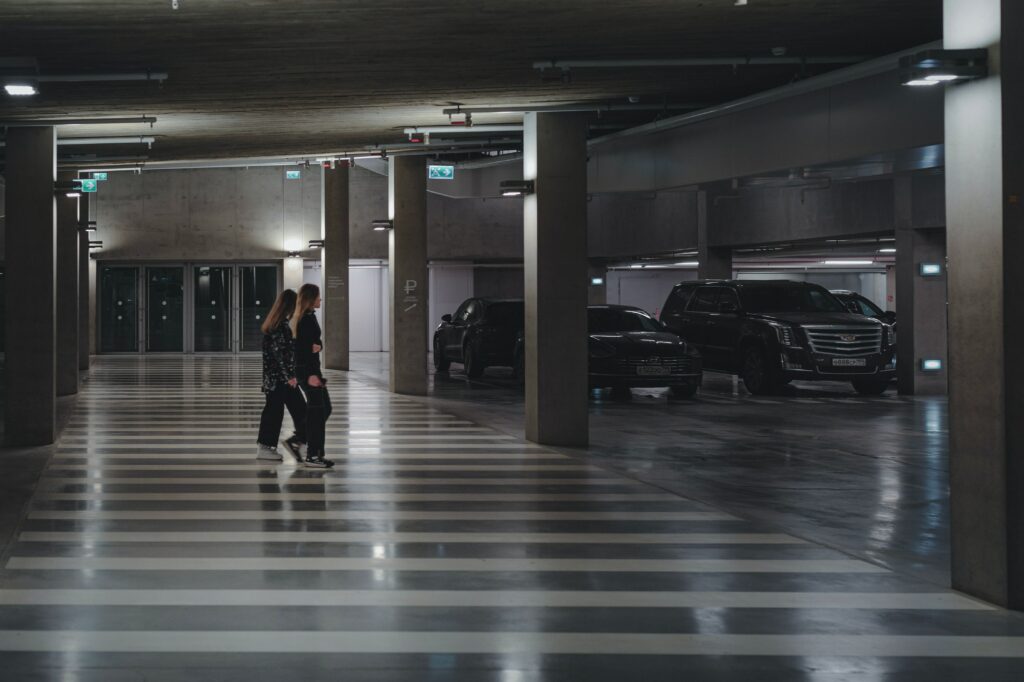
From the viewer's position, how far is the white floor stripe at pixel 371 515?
9.22 m

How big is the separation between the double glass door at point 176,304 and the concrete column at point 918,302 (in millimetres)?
24587

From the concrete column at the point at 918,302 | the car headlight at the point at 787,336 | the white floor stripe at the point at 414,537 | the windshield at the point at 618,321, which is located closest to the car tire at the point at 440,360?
the windshield at the point at 618,321

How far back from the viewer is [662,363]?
20.9m

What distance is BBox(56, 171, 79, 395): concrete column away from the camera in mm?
22641

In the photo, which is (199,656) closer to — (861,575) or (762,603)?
(762,603)

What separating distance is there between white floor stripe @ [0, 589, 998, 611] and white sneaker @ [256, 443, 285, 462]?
19.1ft

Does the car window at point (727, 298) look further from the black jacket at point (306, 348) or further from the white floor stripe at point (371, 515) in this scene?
the white floor stripe at point (371, 515)

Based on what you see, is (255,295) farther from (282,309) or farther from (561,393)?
(282,309)

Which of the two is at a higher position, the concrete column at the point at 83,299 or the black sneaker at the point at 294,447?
the concrete column at the point at 83,299

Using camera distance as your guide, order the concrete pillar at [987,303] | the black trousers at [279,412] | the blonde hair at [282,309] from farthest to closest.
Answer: the black trousers at [279,412] → the blonde hair at [282,309] → the concrete pillar at [987,303]

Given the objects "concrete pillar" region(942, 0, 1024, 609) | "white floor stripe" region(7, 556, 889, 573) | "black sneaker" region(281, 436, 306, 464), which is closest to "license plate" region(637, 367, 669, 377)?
"black sneaker" region(281, 436, 306, 464)

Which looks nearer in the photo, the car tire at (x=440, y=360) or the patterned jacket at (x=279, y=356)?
the patterned jacket at (x=279, y=356)

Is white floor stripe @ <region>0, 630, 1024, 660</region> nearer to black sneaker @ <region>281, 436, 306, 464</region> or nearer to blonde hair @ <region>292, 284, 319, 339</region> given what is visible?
blonde hair @ <region>292, 284, 319, 339</region>

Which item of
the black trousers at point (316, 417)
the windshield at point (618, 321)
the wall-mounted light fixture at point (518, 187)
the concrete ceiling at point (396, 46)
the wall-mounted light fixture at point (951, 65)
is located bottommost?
the black trousers at point (316, 417)
